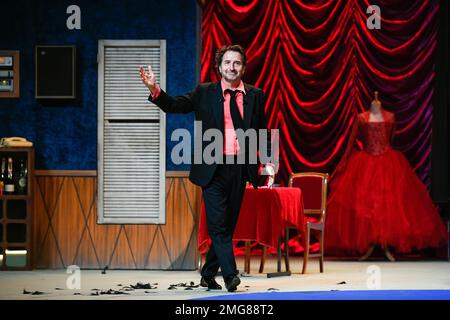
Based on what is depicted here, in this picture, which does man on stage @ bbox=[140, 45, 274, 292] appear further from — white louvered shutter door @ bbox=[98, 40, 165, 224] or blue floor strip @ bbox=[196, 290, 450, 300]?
white louvered shutter door @ bbox=[98, 40, 165, 224]

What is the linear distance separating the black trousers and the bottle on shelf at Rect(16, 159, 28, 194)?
2.75 meters

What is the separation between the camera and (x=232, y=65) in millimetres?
6082

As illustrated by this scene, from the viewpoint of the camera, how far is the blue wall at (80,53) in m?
8.29

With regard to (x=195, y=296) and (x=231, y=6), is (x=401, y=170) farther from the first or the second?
(x=195, y=296)

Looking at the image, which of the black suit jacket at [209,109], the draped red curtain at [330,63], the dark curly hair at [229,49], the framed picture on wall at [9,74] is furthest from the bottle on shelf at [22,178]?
the dark curly hair at [229,49]

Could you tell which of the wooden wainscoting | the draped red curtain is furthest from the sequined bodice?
the wooden wainscoting

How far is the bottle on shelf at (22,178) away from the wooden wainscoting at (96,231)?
117 millimetres

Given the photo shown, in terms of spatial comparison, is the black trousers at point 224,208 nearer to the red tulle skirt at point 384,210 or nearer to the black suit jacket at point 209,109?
the black suit jacket at point 209,109

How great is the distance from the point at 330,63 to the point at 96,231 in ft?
11.2

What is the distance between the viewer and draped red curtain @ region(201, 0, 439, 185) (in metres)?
9.98
